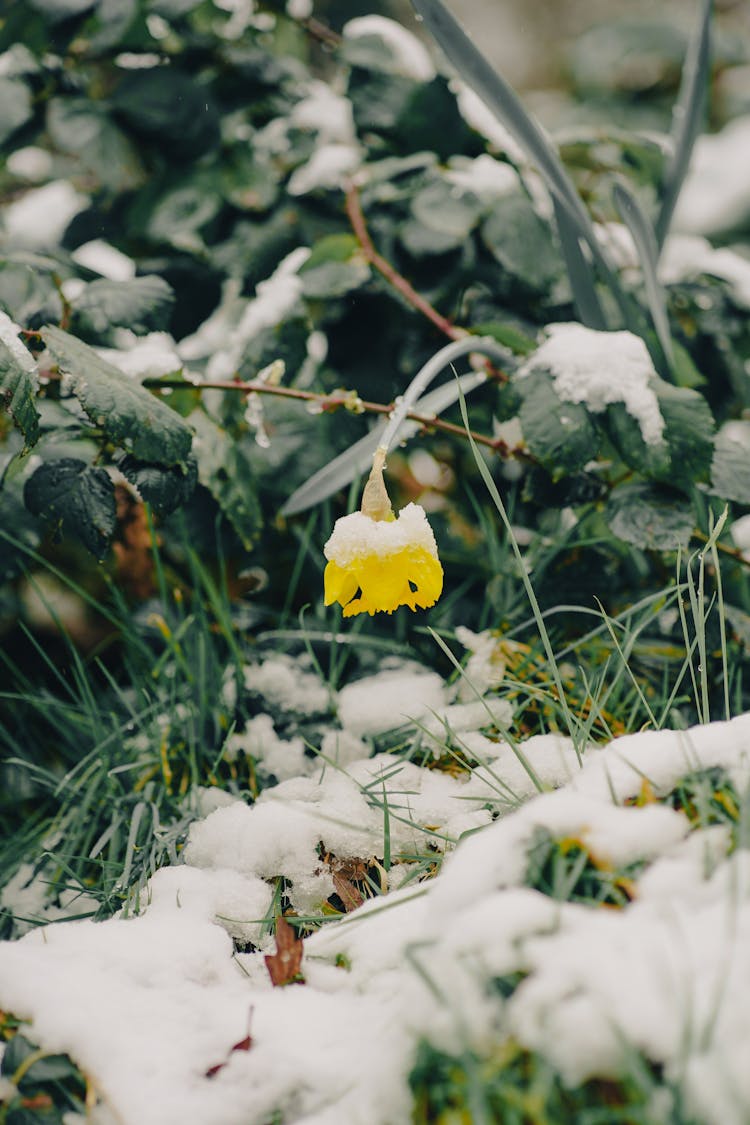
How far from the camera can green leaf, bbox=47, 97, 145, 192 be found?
4.33 ft

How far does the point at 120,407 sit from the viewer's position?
848mm

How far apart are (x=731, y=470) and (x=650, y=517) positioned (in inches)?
4.7

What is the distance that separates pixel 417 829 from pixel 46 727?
62 cm

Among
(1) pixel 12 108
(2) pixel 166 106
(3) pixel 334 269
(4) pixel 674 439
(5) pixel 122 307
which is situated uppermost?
(1) pixel 12 108

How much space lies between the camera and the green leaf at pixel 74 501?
0.91 meters

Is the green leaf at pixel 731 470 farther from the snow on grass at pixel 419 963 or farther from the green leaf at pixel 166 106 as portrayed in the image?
the green leaf at pixel 166 106

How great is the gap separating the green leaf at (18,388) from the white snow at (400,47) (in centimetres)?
83

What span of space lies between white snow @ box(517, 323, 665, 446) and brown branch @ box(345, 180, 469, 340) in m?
0.15

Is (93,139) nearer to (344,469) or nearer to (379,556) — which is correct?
(344,469)

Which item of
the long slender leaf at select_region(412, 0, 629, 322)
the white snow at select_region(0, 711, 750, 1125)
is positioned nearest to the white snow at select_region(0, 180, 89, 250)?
the long slender leaf at select_region(412, 0, 629, 322)

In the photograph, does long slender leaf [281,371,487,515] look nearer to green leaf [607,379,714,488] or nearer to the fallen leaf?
green leaf [607,379,714,488]

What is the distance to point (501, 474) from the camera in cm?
134

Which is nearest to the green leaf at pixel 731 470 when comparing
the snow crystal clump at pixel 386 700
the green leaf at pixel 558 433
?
the green leaf at pixel 558 433

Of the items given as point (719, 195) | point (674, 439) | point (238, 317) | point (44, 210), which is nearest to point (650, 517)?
point (674, 439)
